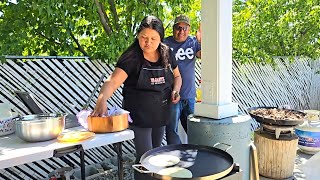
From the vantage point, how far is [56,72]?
3117 mm

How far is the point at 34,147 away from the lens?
58.2 inches

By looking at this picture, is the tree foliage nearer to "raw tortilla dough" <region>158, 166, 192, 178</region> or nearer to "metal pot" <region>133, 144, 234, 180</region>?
"metal pot" <region>133, 144, 234, 180</region>

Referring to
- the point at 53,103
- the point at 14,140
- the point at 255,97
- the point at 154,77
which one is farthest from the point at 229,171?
the point at 255,97

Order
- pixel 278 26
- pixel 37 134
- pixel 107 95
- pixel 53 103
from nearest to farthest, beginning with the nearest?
1. pixel 37 134
2. pixel 107 95
3. pixel 53 103
4. pixel 278 26

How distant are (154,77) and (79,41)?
1956 millimetres

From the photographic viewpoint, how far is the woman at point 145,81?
1976 millimetres

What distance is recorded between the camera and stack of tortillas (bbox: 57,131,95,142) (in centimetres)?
158

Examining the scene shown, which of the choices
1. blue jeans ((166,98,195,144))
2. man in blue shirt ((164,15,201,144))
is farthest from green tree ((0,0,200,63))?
blue jeans ((166,98,195,144))

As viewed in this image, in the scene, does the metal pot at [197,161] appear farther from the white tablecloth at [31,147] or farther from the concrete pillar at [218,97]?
the concrete pillar at [218,97]

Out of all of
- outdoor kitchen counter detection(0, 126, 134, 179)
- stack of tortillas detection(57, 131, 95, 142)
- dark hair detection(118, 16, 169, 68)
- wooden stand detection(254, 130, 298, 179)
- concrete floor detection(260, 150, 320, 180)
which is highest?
dark hair detection(118, 16, 169, 68)

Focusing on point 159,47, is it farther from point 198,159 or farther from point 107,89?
point 198,159

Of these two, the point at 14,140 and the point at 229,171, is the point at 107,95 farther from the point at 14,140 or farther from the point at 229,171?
the point at 229,171

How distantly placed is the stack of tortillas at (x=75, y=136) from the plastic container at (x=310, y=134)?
285 cm

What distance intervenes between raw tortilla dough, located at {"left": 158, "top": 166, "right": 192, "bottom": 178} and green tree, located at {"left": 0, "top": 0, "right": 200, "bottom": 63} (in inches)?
79.1
